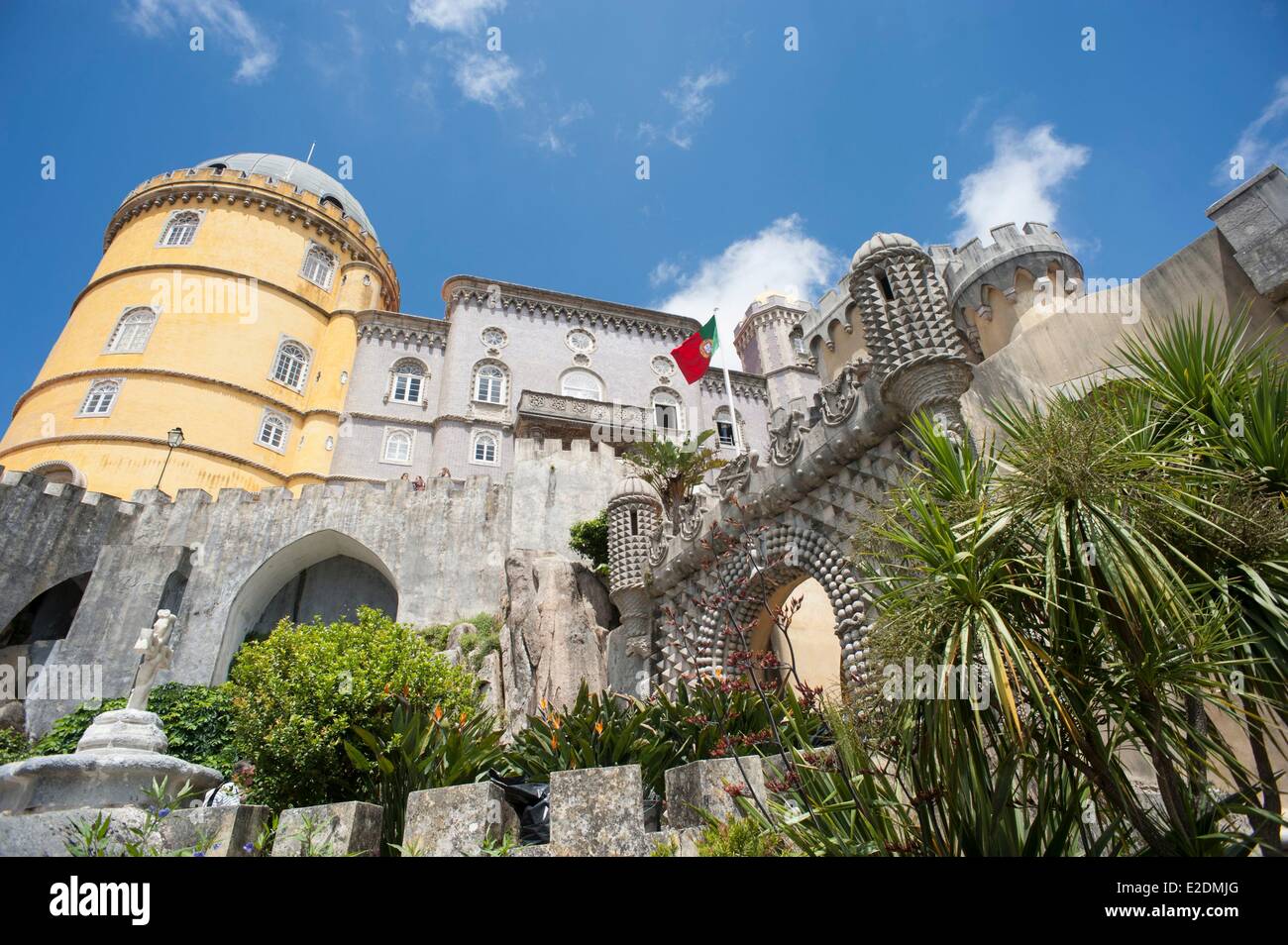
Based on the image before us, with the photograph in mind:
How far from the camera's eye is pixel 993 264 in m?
15.3

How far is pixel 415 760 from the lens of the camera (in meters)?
8.15

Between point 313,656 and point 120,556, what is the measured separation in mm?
14277

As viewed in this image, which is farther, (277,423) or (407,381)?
(407,381)

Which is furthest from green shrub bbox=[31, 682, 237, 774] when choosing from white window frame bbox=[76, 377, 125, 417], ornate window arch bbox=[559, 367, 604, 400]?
ornate window arch bbox=[559, 367, 604, 400]

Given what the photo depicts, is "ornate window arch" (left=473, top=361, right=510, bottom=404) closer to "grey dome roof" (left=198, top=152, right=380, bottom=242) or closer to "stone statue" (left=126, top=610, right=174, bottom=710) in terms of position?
"grey dome roof" (left=198, top=152, right=380, bottom=242)

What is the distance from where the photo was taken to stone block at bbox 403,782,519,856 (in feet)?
19.1

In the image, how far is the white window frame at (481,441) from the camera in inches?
1176

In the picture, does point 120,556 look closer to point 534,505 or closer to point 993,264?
point 534,505

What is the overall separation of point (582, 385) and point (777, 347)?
1296 cm

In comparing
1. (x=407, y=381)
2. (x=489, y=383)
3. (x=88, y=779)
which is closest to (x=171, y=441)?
(x=407, y=381)

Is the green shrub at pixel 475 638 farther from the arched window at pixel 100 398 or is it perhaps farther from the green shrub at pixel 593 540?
the arched window at pixel 100 398

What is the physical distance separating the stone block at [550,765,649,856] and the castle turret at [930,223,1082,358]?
40.9 feet

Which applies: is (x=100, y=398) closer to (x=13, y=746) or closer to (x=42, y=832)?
(x=13, y=746)
